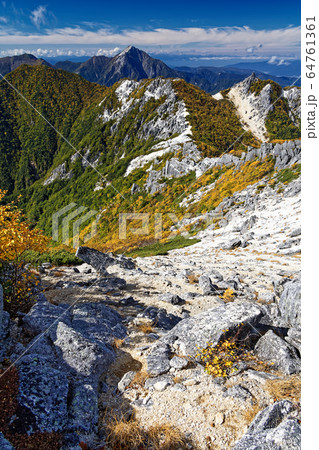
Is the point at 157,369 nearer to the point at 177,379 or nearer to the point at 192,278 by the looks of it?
the point at 177,379

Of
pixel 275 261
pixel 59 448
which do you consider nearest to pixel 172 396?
pixel 59 448

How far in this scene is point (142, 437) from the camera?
5055 millimetres

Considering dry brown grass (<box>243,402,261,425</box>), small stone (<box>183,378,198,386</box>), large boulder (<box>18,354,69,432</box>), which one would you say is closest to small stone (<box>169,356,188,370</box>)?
small stone (<box>183,378,198,386</box>)

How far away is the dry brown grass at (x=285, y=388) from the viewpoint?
5473 millimetres

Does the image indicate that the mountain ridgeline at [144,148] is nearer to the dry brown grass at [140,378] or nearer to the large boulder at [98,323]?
the large boulder at [98,323]

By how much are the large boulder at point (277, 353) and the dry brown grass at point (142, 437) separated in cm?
317

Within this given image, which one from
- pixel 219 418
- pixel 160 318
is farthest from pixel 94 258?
pixel 219 418

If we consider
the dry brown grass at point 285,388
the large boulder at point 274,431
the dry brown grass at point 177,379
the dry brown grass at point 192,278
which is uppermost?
the large boulder at point 274,431

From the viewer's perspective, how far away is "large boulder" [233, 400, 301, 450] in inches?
159

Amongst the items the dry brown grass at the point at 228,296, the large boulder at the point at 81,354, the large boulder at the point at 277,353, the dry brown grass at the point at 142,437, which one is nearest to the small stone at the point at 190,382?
the dry brown grass at the point at 142,437

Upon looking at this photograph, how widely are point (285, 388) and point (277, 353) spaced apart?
1.28 meters

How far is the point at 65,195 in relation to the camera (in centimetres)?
12394
